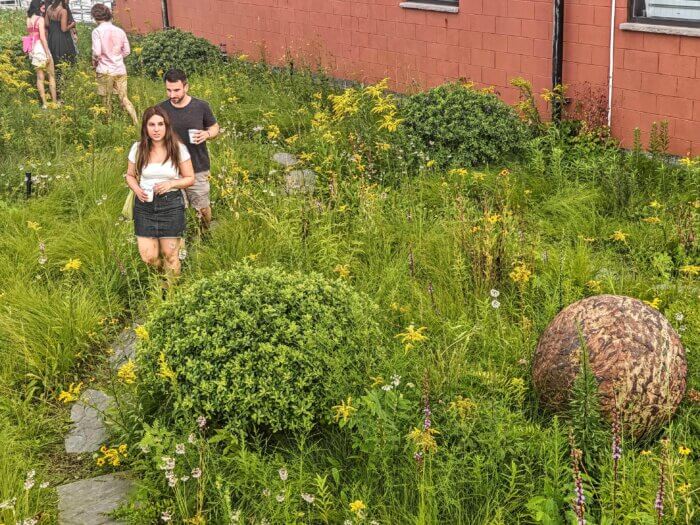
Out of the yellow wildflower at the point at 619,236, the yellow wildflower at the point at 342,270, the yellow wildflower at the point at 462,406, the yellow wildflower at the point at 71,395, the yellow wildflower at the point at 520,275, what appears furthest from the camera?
the yellow wildflower at the point at 619,236

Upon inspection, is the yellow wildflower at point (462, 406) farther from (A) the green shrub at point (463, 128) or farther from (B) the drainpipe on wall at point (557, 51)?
(B) the drainpipe on wall at point (557, 51)

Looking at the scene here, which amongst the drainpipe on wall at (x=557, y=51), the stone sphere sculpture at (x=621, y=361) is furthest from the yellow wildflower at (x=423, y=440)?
the drainpipe on wall at (x=557, y=51)

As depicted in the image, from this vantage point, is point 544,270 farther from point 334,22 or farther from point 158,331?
point 334,22

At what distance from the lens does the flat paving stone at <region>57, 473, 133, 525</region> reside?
195 inches

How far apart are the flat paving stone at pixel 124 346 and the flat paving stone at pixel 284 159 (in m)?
3.77

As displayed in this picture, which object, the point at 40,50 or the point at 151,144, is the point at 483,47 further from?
the point at 40,50

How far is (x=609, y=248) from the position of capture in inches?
302

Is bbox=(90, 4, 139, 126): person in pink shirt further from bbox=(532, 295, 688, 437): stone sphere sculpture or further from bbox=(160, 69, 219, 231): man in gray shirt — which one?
bbox=(532, 295, 688, 437): stone sphere sculpture

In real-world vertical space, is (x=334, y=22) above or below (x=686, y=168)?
above

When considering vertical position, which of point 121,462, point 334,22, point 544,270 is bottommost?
point 121,462

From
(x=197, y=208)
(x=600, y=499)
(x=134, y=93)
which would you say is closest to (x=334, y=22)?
(x=134, y=93)

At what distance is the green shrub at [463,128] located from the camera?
30.8 ft

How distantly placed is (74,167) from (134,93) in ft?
14.1

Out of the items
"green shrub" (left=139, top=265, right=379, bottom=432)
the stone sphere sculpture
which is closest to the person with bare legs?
"green shrub" (left=139, top=265, right=379, bottom=432)
